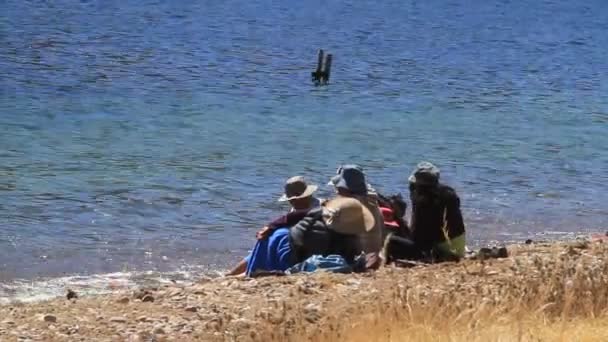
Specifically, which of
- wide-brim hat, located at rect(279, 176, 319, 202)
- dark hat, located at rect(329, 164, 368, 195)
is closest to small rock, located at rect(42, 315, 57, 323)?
wide-brim hat, located at rect(279, 176, 319, 202)

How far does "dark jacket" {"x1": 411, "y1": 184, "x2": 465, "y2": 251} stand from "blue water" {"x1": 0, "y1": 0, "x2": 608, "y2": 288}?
287cm

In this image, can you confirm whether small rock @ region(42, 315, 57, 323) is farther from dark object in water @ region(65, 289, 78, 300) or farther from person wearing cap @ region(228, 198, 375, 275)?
person wearing cap @ region(228, 198, 375, 275)

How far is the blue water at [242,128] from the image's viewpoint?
14.5 metres

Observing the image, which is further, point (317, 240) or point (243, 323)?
point (317, 240)

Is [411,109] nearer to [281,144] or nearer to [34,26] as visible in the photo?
[281,144]

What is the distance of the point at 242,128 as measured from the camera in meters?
22.2

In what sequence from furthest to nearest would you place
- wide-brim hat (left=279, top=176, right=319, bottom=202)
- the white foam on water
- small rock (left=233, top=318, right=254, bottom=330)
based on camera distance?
the white foam on water
wide-brim hat (left=279, top=176, right=319, bottom=202)
small rock (left=233, top=318, right=254, bottom=330)

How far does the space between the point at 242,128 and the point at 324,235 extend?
464 inches

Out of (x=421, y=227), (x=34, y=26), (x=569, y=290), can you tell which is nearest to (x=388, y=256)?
(x=421, y=227)

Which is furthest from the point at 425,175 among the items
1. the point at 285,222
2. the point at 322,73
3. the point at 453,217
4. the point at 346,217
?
the point at 322,73

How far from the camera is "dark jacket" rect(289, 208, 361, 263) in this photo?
34.6 ft

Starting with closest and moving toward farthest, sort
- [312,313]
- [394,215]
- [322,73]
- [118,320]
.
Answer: [312,313]
[118,320]
[394,215]
[322,73]

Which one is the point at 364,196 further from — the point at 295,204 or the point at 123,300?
the point at 123,300

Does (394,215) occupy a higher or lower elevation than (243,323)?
lower
